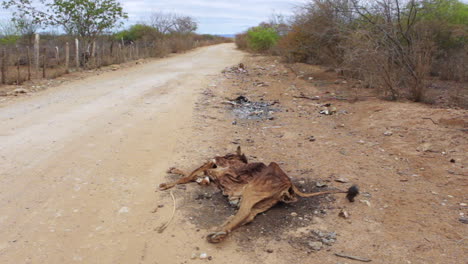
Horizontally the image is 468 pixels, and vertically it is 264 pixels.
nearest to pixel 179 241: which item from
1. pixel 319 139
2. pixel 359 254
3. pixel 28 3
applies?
pixel 359 254

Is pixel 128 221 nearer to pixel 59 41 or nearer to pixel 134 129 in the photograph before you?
pixel 134 129

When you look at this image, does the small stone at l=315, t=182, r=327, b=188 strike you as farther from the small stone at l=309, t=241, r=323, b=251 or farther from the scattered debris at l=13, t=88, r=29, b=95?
the scattered debris at l=13, t=88, r=29, b=95

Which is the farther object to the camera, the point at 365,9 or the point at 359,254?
the point at 365,9

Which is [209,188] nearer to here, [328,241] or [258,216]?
[258,216]

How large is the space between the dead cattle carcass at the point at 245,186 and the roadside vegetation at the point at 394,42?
5209mm

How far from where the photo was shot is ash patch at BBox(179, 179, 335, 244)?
11.2 ft

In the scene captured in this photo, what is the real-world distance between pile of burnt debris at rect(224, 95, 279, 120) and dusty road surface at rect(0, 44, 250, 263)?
109 centimetres

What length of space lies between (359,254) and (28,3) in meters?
19.5

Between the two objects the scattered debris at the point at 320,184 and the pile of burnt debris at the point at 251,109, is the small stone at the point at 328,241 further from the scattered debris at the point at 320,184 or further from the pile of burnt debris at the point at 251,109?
the pile of burnt debris at the point at 251,109

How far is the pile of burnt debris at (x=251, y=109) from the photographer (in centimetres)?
811

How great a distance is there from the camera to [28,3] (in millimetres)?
18109

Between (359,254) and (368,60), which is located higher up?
(368,60)

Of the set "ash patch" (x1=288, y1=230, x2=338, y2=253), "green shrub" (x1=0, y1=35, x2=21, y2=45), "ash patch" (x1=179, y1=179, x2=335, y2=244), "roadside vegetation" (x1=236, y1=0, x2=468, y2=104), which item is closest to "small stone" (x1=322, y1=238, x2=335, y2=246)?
"ash patch" (x1=288, y1=230, x2=338, y2=253)

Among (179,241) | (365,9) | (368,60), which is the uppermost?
(365,9)
